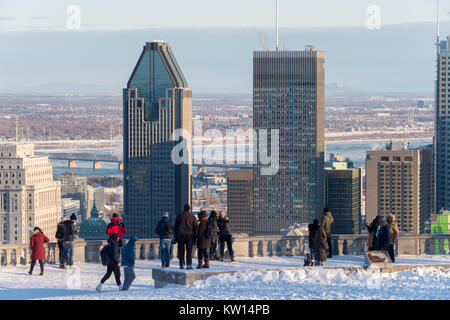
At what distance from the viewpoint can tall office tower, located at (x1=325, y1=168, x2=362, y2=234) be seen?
160262 mm

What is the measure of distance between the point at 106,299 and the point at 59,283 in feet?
12.2

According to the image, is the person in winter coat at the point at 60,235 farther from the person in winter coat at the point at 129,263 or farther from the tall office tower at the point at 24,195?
the tall office tower at the point at 24,195

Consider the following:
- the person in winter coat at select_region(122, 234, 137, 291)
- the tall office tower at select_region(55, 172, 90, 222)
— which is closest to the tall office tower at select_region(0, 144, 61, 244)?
the tall office tower at select_region(55, 172, 90, 222)

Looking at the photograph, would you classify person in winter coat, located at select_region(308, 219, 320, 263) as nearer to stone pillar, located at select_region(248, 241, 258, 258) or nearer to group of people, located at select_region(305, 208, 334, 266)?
group of people, located at select_region(305, 208, 334, 266)

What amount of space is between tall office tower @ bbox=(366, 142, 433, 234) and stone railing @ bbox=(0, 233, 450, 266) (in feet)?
424

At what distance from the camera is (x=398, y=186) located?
552ft

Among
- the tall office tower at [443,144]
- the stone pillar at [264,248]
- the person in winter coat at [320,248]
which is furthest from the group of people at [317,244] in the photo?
the tall office tower at [443,144]

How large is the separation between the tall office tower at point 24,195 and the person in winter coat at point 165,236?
116 m

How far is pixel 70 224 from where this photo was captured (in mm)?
27672

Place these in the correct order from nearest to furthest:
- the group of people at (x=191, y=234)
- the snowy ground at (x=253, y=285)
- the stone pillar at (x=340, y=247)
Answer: the snowy ground at (x=253, y=285) → the group of people at (x=191, y=234) → the stone pillar at (x=340, y=247)

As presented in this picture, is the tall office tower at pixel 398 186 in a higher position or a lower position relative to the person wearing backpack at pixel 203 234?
lower

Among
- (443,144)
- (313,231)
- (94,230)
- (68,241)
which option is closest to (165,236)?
(68,241)

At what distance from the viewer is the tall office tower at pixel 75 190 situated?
17581 cm
